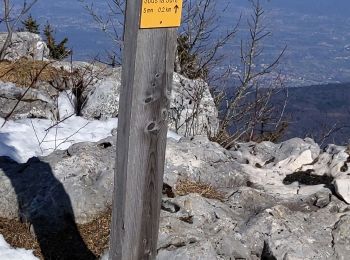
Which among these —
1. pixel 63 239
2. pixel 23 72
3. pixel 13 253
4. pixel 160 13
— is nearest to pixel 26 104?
pixel 23 72

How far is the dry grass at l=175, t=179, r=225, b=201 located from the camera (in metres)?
5.79

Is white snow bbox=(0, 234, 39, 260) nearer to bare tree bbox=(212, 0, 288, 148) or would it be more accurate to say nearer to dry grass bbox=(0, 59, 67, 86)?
dry grass bbox=(0, 59, 67, 86)

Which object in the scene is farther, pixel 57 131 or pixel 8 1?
pixel 8 1

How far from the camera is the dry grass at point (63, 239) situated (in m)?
4.99

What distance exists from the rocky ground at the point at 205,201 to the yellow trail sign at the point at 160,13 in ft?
6.37

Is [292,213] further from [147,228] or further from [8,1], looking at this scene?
[8,1]

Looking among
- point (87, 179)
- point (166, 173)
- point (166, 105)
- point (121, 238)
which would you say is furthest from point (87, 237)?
point (166, 105)

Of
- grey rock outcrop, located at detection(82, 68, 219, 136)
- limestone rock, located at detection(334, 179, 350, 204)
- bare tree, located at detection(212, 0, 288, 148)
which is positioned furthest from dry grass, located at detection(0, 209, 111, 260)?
bare tree, located at detection(212, 0, 288, 148)

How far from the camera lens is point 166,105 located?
346 centimetres

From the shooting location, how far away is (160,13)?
10.7ft

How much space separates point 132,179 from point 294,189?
3059mm

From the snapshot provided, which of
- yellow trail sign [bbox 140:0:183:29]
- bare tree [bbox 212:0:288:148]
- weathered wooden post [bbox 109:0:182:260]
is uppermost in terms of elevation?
yellow trail sign [bbox 140:0:183:29]

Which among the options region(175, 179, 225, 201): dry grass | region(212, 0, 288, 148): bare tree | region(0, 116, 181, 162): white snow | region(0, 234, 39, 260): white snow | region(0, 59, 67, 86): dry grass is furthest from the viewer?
region(212, 0, 288, 148): bare tree

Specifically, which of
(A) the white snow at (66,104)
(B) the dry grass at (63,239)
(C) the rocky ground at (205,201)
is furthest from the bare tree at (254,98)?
(B) the dry grass at (63,239)
